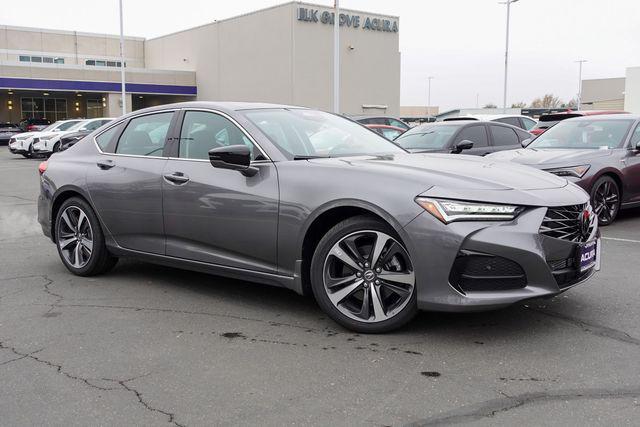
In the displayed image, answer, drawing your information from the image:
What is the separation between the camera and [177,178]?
507 cm

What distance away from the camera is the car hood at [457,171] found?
402cm

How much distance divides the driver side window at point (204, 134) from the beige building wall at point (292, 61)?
112 ft

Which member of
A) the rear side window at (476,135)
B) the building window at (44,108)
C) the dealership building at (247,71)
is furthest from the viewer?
the building window at (44,108)

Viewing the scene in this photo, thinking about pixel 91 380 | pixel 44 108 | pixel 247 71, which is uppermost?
pixel 247 71

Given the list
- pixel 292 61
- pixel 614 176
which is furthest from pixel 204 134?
pixel 292 61

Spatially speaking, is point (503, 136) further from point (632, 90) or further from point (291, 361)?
point (632, 90)

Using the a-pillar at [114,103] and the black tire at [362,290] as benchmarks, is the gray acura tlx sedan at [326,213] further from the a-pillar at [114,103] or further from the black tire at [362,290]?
the a-pillar at [114,103]

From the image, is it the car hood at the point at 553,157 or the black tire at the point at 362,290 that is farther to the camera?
the car hood at the point at 553,157

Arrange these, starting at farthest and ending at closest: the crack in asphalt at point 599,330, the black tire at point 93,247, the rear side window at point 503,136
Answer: the rear side window at point 503,136 < the black tire at point 93,247 < the crack in asphalt at point 599,330

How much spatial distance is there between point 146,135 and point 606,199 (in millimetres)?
6152

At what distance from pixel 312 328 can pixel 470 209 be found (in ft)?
4.41

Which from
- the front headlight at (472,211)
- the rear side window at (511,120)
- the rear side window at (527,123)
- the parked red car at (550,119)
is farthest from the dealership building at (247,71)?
the front headlight at (472,211)

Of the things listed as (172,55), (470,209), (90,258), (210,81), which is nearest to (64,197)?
(90,258)

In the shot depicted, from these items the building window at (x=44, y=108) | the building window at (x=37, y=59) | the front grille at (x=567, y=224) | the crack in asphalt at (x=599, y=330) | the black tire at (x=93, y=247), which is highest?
the building window at (x=37, y=59)
